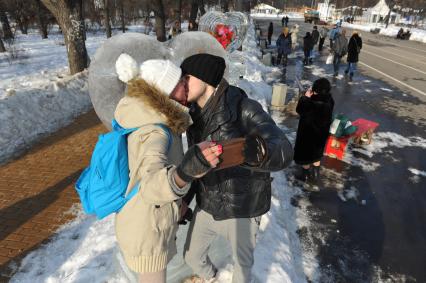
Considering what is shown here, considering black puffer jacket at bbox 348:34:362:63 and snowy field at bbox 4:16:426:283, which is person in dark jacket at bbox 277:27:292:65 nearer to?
black puffer jacket at bbox 348:34:362:63

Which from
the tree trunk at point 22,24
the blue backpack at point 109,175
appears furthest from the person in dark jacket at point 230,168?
the tree trunk at point 22,24

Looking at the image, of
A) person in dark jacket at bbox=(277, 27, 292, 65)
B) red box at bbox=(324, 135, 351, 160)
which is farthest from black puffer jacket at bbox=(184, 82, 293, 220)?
person in dark jacket at bbox=(277, 27, 292, 65)

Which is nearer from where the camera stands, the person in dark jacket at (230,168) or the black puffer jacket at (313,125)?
the person in dark jacket at (230,168)

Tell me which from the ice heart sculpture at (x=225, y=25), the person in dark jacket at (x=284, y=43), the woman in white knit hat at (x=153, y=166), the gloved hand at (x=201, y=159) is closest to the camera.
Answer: the gloved hand at (x=201, y=159)

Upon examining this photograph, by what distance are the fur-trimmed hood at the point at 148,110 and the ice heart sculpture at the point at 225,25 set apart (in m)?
6.75

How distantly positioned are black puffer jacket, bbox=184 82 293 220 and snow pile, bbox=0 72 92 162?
505 cm

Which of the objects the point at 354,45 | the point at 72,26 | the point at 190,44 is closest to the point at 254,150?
the point at 190,44

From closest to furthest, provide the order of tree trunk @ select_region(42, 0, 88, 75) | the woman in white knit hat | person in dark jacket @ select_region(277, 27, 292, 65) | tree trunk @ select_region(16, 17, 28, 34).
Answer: the woman in white knit hat < tree trunk @ select_region(42, 0, 88, 75) < person in dark jacket @ select_region(277, 27, 292, 65) < tree trunk @ select_region(16, 17, 28, 34)

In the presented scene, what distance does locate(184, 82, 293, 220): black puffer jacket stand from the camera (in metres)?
1.88

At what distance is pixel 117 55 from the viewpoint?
12.6 ft

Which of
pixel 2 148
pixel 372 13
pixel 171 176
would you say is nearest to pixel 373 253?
pixel 171 176

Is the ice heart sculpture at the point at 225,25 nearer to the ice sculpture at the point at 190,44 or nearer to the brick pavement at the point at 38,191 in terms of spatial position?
the ice sculpture at the point at 190,44

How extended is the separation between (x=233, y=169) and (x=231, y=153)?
0.67 meters

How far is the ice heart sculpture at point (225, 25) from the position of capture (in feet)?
26.6
